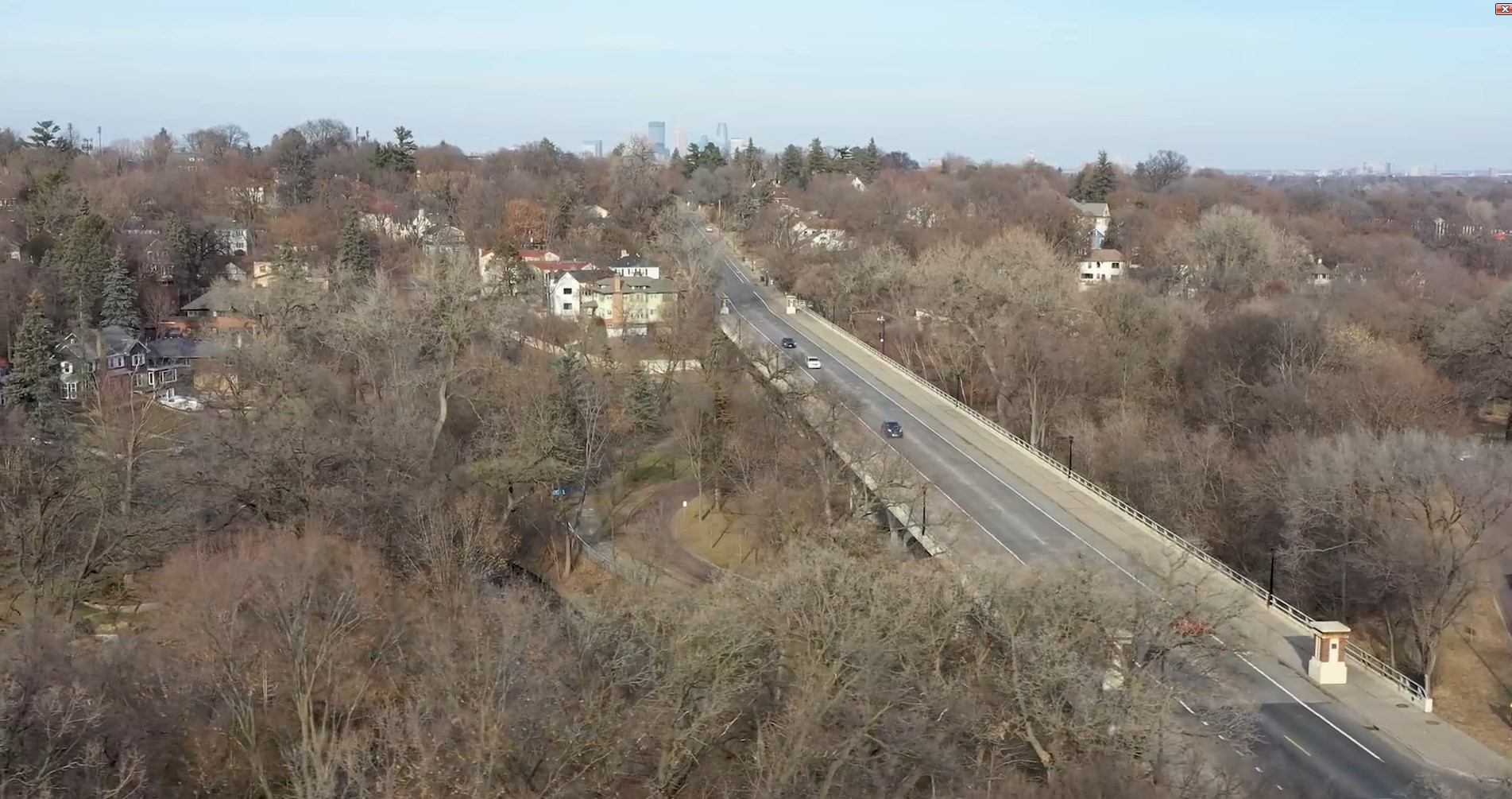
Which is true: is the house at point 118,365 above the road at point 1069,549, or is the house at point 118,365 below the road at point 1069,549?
below

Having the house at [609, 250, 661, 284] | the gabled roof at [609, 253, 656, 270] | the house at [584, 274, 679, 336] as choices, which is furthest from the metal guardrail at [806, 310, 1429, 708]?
the gabled roof at [609, 253, 656, 270]

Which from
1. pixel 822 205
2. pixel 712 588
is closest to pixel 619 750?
pixel 712 588

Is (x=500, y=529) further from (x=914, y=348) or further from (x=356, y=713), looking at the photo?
(x=914, y=348)

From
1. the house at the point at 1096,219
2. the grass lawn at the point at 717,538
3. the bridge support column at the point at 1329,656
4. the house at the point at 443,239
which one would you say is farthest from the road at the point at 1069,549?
the house at the point at 1096,219

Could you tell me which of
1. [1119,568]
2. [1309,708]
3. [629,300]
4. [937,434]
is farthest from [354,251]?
[1309,708]

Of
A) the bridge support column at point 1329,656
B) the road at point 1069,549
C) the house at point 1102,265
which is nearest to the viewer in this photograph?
the road at point 1069,549

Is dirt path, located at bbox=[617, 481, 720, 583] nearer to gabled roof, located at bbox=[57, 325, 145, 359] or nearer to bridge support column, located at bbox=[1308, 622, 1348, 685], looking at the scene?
bridge support column, located at bbox=[1308, 622, 1348, 685]

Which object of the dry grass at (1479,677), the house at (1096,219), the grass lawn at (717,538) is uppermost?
the house at (1096,219)

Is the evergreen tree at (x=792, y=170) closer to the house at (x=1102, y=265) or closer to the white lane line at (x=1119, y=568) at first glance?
the house at (x=1102, y=265)
